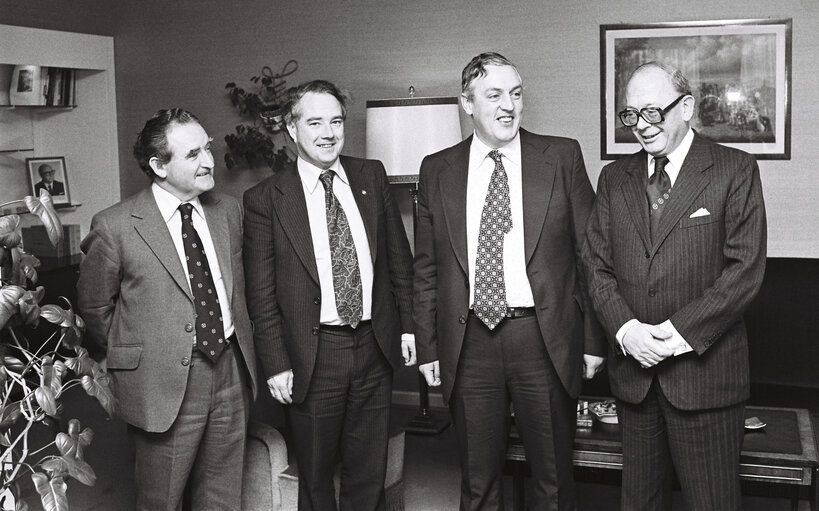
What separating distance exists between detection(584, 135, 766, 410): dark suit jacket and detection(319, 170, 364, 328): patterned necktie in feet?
2.91

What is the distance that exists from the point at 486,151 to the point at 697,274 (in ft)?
2.85

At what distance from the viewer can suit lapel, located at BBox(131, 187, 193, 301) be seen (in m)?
3.11

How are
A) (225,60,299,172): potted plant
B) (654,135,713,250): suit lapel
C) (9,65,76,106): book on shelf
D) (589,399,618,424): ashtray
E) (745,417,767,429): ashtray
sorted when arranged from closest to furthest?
(654,135,713,250): suit lapel, (745,417,767,429): ashtray, (589,399,618,424): ashtray, (225,60,299,172): potted plant, (9,65,76,106): book on shelf

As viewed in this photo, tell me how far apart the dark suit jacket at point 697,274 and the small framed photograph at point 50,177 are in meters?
4.53

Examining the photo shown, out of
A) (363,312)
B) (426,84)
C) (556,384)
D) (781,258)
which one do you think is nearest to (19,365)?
(363,312)

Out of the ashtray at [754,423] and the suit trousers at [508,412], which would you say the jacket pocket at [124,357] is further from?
the ashtray at [754,423]

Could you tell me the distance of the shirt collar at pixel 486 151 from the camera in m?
3.23

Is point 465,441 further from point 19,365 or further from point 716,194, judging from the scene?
point 19,365

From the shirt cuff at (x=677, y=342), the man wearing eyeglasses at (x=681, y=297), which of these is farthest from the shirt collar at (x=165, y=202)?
the shirt cuff at (x=677, y=342)

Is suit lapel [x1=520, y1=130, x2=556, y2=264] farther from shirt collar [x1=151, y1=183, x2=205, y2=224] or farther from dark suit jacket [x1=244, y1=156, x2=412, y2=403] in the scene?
shirt collar [x1=151, y1=183, x2=205, y2=224]

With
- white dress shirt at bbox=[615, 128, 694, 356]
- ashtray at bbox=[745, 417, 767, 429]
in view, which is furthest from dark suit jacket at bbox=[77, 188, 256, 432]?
ashtray at bbox=[745, 417, 767, 429]

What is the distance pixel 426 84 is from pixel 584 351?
274cm

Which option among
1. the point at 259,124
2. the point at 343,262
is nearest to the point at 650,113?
the point at 343,262

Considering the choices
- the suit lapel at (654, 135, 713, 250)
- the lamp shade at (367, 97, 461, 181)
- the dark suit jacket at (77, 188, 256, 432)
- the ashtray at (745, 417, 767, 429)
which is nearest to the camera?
the suit lapel at (654, 135, 713, 250)
